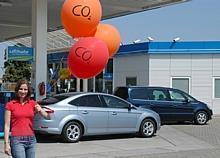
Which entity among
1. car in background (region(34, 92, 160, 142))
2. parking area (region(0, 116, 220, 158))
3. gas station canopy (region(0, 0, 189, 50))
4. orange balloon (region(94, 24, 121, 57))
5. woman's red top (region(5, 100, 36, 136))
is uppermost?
gas station canopy (region(0, 0, 189, 50))

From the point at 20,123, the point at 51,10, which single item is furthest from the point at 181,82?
the point at 20,123

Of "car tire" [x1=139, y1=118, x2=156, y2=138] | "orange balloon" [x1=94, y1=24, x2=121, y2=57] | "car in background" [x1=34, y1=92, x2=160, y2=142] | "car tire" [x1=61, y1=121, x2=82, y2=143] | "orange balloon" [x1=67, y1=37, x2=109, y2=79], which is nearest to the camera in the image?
"orange balloon" [x1=67, y1=37, x2=109, y2=79]

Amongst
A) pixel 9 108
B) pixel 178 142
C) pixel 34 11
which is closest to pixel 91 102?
pixel 178 142

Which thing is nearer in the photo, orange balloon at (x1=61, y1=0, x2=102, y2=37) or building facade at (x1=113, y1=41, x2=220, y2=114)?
orange balloon at (x1=61, y1=0, x2=102, y2=37)

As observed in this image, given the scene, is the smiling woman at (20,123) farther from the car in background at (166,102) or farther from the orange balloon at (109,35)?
the car in background at (166,102)

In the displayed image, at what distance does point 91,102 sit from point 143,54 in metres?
16.2

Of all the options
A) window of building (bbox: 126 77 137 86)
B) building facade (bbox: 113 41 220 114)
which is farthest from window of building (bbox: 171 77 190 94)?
window of building (bbox: 126 77 137 86)

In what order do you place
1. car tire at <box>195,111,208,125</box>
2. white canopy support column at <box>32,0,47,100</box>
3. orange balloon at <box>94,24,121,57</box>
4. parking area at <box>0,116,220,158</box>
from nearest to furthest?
1. orange balloon at <box>94,24,121,57</box>
2. parking area at <box>0,116,220,158</box>
3. white canopy support column at <box>32,0,47,100</box>
4. car tire at <box>195,111,208,125</box>

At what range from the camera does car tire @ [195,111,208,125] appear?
21.6 meters

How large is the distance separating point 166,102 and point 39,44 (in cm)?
665

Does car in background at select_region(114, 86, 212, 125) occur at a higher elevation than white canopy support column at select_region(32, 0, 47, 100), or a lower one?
lower

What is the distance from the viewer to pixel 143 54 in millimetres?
30703

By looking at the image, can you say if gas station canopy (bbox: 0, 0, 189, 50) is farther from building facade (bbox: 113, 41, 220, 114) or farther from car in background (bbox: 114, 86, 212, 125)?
building facade (bbox: 113, 41, 220, 114)

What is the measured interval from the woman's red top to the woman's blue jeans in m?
0.07
